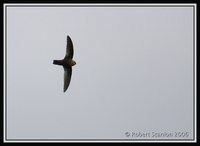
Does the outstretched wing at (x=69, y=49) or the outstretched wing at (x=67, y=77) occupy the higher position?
the outstretched wing at (x=69, y=49)

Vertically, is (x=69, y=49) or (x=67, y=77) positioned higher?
(x=69, y=49)

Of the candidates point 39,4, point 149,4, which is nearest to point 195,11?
point 149,4

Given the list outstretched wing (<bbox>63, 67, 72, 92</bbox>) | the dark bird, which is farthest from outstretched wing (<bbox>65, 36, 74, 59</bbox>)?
outstretched wing (<bbox>63, 67, 72, 92</bbox>)

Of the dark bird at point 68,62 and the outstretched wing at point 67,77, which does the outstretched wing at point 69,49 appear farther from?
the outstretched wing at point 67,77

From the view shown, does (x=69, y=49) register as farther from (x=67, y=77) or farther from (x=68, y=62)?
(x=67, y=77)

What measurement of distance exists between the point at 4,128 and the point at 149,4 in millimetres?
2542

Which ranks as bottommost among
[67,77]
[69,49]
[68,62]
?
[67,77]

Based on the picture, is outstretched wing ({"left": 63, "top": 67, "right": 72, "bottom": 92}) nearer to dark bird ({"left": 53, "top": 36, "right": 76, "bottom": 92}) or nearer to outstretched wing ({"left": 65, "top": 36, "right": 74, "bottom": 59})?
dark bird ({"left": 53, "top": 36, "right": 76, "bottom": 92})

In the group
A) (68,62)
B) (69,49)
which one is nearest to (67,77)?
(68,62)

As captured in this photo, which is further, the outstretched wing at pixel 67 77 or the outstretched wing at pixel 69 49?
the outstretched wing at pixel 67 77

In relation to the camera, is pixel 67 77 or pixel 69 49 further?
pixel 67 77

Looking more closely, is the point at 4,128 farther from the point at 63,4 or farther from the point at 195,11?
the point at 195,11

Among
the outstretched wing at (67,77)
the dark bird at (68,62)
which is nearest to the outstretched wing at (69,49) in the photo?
the dark bird at (68,62)

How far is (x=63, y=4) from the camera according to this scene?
5512 mm
